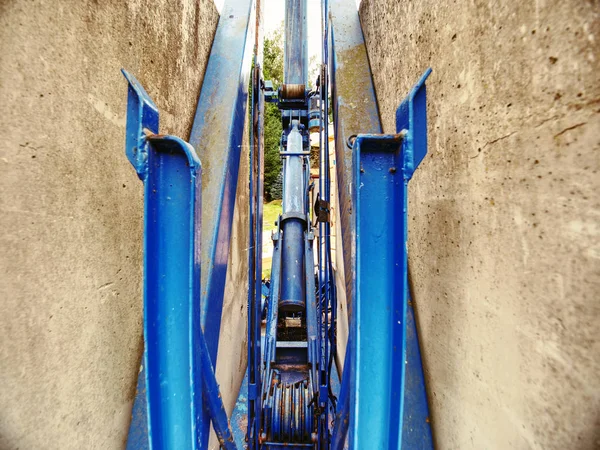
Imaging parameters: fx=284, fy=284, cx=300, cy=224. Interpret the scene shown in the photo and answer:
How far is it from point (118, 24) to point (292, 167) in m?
2.34

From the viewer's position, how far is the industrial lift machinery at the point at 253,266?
2.72 ft

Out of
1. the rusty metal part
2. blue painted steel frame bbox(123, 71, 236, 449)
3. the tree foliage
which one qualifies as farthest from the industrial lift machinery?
the tree foliage

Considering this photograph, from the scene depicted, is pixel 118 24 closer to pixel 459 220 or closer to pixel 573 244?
pixel 459 220

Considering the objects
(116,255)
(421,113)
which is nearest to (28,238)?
(116,255)

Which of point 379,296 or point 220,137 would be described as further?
point 220,137

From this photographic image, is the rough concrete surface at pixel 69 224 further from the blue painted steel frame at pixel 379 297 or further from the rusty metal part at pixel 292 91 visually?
the rusty metal part at pixel 292 91

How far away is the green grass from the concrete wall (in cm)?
1057

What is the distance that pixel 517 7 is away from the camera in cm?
69

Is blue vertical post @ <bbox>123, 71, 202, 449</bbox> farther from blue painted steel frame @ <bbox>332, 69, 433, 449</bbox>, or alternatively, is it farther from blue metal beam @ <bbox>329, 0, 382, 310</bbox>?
blue metal beam @ <bbox>329, 0, 382, 310</bbox>

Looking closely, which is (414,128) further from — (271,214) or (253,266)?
(271,214)

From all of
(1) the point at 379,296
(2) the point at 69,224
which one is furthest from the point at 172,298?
(1) the point at 379,296

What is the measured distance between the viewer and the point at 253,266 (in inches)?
72.2

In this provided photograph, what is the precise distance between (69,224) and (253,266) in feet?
3.58

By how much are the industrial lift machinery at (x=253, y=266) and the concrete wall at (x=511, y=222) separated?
0.19 meters
